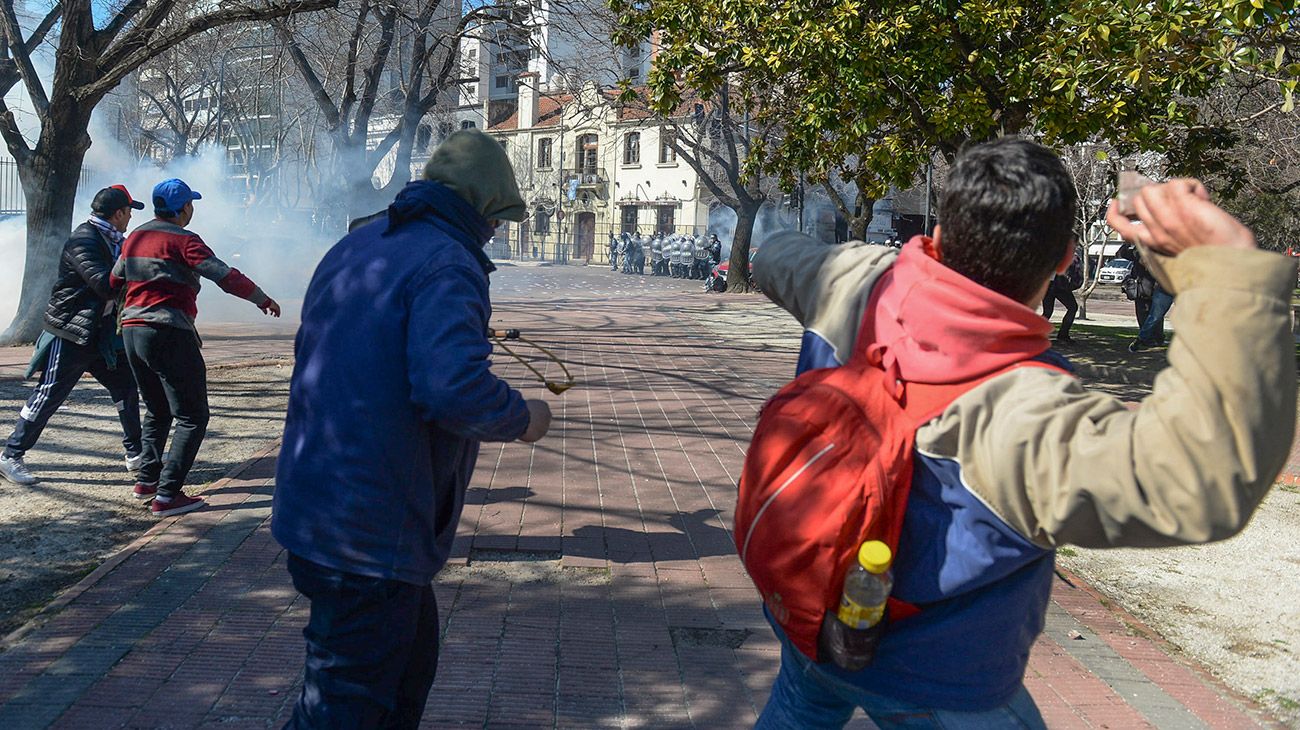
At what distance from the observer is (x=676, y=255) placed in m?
37.9

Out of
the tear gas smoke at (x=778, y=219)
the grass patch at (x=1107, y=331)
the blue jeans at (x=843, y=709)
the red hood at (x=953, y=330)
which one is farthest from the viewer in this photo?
the tear gas smoke at (x=778, y=219)

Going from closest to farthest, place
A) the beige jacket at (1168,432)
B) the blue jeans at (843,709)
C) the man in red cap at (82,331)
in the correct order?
1. the beige jacket at (1168,432)
2. the blue jeans at (843,709)
3. the man in red cap at (82,331)

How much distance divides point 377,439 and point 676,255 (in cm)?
3589

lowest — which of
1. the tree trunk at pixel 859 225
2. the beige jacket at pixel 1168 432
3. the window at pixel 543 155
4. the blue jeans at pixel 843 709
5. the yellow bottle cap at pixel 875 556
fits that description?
the blue jeans at pixel 843 709

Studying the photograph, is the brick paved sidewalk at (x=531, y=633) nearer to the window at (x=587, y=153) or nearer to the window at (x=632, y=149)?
the window at (x=632, y=149)

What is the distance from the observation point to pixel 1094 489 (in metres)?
1.39

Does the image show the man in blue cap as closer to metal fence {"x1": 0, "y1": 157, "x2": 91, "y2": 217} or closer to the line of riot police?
metal fence {"x1": 0, "y1": 157, "x2": 91, "y2": 217}

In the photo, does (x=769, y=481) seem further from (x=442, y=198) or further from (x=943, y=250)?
(x=442, y=198)

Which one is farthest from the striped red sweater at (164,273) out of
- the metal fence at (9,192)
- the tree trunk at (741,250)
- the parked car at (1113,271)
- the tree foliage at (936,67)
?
the parked car at (1113,271)

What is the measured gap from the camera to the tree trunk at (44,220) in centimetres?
1174

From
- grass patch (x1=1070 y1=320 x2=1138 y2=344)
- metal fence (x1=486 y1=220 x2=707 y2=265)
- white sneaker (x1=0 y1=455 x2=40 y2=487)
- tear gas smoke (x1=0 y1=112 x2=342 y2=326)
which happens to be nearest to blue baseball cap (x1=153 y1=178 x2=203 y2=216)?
white sneaker (x1=0 y1=455 x2=40 y2=487)

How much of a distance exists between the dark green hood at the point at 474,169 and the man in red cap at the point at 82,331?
12.6 feet

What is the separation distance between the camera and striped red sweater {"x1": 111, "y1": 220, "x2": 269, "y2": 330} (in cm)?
504

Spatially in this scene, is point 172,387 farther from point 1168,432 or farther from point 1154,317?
point 1154,317
